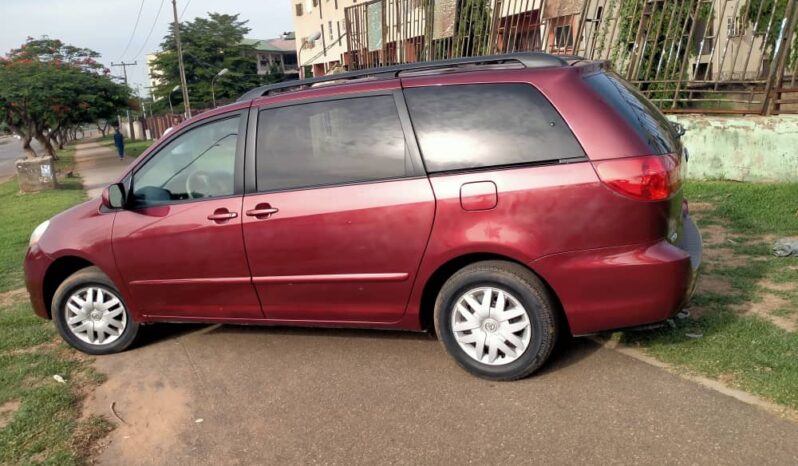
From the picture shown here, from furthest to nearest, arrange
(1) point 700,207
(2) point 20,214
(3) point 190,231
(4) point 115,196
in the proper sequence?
(2) point 20,214 < (1) point 700,207 < (4) point 115,196 < (3) point 190,231

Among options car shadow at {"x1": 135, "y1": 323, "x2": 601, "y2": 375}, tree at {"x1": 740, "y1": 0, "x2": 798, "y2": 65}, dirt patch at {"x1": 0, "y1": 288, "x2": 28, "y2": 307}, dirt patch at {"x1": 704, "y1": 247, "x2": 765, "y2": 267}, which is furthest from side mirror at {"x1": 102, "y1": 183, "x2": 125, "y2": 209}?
tree at {"x1": 740, "y1": 0, "x2": 798, "y2": 65}

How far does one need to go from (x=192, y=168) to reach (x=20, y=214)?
1146 cm

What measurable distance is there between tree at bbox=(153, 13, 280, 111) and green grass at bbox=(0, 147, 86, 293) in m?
34.2

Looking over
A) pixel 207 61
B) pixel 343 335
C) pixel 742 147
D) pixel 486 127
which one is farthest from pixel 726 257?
pixel 207 61

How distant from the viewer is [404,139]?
3.89 metres

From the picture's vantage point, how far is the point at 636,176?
344 cm

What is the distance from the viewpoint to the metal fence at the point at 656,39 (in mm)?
7691

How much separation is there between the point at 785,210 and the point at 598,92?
4114 millimetres

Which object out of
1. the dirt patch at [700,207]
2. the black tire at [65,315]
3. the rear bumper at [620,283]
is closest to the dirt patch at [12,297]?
the black tire at [65,315]

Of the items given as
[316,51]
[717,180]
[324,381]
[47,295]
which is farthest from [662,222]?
[316,51]

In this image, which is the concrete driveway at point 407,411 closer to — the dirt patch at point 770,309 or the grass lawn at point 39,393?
the grass lawn at point 39,393

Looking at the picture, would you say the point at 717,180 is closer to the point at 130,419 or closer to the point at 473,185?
the point at 473,185

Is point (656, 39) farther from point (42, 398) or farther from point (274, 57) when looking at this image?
point (274, 57)

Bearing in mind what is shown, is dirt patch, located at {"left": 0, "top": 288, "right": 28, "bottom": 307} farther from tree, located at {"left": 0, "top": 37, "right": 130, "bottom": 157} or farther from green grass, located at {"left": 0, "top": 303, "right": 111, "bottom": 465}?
tree, located at {"left": 0, "top": 37, "right": 130, "bottom": 157}
